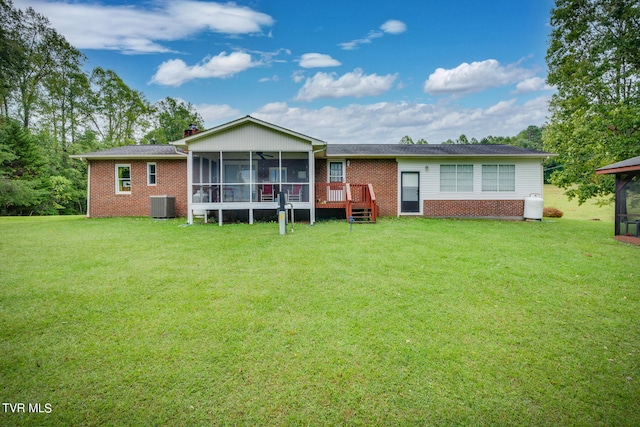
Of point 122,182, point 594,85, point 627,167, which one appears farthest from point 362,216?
point 594,85

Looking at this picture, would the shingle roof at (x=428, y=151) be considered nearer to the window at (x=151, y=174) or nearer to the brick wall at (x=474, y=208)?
the brick wall at (x=474, y=208)

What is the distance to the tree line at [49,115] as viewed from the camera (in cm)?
2206

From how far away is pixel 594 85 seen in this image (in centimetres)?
1694

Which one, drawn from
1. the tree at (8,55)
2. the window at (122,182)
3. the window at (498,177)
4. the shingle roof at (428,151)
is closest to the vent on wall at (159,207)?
the window at (122,182)

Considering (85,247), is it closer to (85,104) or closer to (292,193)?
(292,193)

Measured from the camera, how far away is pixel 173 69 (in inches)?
907

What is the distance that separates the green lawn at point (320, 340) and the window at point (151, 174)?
9.39m

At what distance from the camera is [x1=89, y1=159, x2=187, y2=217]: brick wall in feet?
51.0

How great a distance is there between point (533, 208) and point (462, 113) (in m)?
18.4

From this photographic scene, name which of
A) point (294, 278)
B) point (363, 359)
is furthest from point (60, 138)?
point (363, 359)

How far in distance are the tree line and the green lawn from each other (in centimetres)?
2183

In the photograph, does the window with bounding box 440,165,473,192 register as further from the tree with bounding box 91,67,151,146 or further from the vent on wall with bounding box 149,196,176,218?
the tree with bounding box 91,67,151,146

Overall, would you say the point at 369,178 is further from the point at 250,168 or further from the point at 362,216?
the point at 250,168

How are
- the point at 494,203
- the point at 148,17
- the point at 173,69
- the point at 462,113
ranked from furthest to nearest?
1. the point at 462,113
2. the point at 173,69
3. the point at 494,203
4. the point at 148,17
